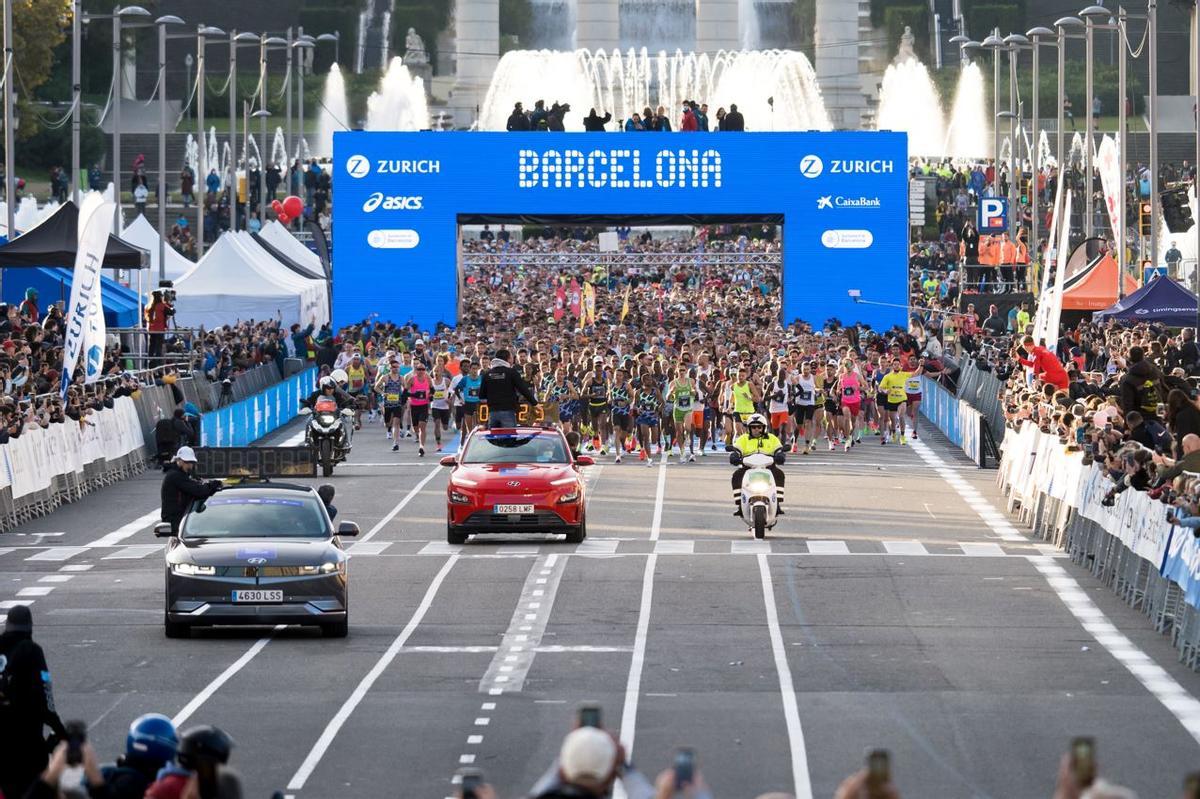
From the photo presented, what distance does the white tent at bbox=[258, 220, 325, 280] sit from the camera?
69188 mm

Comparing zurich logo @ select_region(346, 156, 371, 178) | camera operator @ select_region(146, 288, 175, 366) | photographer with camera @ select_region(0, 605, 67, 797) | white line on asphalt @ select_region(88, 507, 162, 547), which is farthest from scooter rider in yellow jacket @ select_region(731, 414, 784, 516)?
zurich logo @ select_region(346, 156, 371, 178)

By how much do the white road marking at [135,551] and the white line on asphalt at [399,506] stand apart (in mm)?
2235

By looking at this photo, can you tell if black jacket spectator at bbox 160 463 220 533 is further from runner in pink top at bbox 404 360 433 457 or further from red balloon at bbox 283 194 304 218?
red balloon at bbox 283 194 304 218

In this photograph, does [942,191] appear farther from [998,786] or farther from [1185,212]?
[998,786]

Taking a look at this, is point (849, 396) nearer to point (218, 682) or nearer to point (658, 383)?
point (658, 383)

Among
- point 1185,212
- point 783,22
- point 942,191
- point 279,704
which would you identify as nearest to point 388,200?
point 1185,212

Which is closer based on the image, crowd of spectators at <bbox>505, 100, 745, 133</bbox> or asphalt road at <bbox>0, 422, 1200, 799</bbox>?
asphalt road at <bbox>0, 422, 1200, 799</bbox>

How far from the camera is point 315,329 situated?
64.2m

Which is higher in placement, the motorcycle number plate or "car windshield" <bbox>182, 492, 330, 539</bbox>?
"car windshield" <bbox>182, 492, 330, 539</bbox>

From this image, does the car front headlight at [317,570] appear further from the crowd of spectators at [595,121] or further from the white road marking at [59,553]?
the crowd of spectators at [595,121]

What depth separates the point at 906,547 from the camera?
28594mm

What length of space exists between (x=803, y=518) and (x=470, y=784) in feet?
76.9

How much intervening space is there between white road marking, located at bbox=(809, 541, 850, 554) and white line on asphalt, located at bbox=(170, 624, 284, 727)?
7761 mm

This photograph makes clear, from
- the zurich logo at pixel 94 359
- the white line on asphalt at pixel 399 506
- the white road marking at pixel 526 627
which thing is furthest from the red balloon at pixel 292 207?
the white road marking at pixel 526 627
